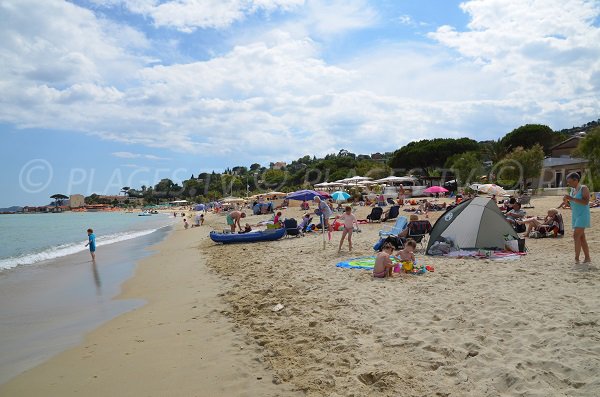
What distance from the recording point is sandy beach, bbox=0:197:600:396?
3.57 m

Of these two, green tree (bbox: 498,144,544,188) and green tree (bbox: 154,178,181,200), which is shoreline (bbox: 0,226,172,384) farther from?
green tree (bbox: 154,178,181,200)

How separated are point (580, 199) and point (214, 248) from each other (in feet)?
38.0

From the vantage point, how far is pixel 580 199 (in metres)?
7.07

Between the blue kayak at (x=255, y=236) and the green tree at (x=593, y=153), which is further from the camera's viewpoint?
the green tree at (x=593, y=153)

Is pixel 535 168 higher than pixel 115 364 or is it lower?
higher

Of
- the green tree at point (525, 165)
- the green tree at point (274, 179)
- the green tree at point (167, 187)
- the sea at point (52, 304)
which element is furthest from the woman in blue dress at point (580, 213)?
the green tree at point (167, 187)

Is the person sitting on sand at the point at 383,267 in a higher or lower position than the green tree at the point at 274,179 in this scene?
lower

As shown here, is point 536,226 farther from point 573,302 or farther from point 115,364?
point 115,364

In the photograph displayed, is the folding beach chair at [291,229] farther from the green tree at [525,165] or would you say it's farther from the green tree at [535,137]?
the green tree at [535,137]

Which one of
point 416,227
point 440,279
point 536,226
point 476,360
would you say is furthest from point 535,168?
point 476,360

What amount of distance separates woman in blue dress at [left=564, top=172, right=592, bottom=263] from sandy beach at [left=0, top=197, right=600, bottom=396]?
41 centimetres

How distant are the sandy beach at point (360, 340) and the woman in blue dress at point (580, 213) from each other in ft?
1.35

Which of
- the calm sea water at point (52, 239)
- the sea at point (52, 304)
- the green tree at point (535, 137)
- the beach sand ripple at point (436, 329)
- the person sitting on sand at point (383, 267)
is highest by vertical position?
the green tree at point (535, 137)

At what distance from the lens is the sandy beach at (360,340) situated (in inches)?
141
